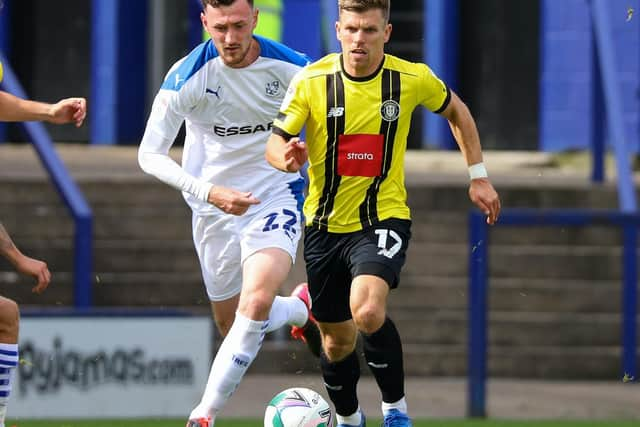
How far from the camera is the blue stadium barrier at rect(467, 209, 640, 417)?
→ 1085cm

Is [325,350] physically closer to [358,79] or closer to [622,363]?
[358,79]

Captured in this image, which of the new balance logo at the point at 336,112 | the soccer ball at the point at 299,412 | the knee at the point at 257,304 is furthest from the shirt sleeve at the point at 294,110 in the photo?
the soccer ball at the point at 299,412

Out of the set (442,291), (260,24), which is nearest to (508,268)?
(442,291)

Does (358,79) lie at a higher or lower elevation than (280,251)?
higher

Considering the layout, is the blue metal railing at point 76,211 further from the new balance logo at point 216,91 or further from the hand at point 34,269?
the hand at point 34,269

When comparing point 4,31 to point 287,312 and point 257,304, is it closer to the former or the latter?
point 287,312

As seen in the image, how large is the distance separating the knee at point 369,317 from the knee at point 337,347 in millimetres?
525

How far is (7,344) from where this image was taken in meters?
7.60

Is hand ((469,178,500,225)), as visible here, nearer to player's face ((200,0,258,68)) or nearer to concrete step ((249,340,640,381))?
player's face ((200,0,258,68))

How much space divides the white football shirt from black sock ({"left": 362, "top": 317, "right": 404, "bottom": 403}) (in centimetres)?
110

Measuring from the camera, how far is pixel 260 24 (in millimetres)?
14453

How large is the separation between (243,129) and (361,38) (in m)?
0.98

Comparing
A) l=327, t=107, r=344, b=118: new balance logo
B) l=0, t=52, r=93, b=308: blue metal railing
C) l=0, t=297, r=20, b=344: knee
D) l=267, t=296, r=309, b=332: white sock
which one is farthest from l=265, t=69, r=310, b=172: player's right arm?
l=0, t=52, r=93, b=308: blue metal railing

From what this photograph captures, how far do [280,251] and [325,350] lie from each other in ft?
1.75
